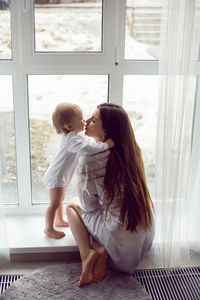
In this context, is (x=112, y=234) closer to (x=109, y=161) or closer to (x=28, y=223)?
(x=109, y=161)

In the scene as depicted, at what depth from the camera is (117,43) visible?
1847 millimetres

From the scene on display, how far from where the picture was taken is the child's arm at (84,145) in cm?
170

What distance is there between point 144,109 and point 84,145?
0.50m

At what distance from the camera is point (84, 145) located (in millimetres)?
1716

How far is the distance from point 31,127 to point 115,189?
0.66 metres

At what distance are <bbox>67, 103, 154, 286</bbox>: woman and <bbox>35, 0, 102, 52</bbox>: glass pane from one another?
0.41m

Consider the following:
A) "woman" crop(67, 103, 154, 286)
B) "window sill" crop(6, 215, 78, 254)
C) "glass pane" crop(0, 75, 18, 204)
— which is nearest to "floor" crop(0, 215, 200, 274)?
"window sill" crop(6, 215, 78, 254)

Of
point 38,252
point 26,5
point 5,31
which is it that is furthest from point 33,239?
point 26,5

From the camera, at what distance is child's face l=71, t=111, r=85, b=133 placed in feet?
5.91

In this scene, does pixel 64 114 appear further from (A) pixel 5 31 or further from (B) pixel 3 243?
(B) pixel 3 243

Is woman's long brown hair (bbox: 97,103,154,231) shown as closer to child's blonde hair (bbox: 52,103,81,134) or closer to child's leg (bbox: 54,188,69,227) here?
child's blonde hair (bbox: 52,103,81,134)

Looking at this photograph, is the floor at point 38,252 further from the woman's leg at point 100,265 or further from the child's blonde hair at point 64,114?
the child's blonde hair at point 64,114

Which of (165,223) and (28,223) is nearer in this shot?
(165,223)

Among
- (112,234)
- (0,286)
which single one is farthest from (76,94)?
(0,286)
